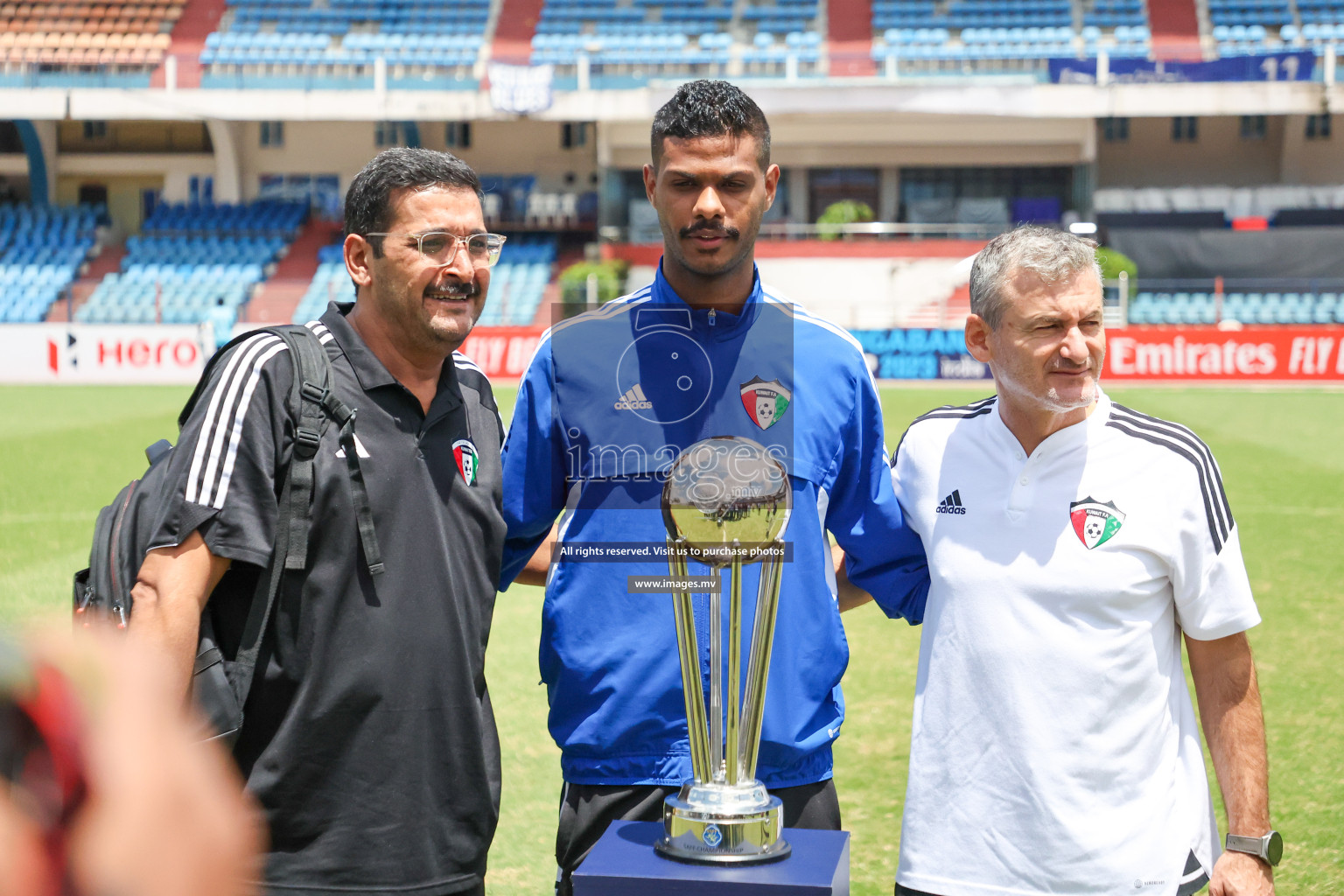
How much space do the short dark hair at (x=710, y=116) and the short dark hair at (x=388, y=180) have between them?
417 mm

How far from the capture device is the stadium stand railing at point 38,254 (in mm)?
29781

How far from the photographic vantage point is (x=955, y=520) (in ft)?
8.13

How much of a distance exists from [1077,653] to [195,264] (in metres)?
33.0

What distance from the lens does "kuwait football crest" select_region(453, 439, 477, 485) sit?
256 cm

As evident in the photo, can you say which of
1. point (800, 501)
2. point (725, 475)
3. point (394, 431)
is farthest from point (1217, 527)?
point (394, 431)

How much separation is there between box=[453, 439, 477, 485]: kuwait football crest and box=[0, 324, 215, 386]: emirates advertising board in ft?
77.4

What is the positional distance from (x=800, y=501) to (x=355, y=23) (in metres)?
38.4

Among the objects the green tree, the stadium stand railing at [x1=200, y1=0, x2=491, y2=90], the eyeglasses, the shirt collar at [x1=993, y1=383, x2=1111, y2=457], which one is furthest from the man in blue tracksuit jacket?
the stadium stand railing at [x1=200, y1=0, x2=491, y2=90]

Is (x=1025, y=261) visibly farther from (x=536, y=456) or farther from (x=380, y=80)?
(x=380, y=80)

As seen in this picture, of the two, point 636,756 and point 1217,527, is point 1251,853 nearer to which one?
point 1217,527

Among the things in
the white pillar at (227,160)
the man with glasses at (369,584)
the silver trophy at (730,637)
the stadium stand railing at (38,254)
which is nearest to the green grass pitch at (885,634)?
the man with glasses at (369,584)

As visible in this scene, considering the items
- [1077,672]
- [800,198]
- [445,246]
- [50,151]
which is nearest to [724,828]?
[1077,672]

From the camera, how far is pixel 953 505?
2498 millimetres

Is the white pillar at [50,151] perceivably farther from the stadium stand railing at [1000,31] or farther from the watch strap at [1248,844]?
the watch strap at [1248,844]
